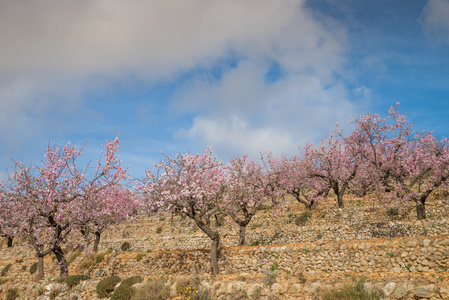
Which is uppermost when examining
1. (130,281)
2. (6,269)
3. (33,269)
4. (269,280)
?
(269,280)

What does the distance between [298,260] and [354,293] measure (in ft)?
23.6

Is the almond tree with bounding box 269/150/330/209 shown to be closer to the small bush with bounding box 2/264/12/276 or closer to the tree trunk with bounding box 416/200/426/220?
the tree trunk with bounding box 416/200/426/220

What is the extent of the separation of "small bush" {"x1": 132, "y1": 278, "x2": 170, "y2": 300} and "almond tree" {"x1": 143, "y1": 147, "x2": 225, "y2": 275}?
12.6 ft

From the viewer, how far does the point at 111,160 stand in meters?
18.0

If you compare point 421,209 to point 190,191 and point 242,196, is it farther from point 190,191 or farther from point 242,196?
point 190,191

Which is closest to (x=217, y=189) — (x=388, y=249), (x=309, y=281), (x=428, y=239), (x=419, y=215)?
(x=309, y=281)

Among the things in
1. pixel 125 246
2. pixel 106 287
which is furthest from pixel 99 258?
pixel 106 287

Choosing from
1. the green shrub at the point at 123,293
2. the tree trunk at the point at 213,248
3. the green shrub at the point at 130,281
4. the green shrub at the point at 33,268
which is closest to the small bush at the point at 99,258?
the green shrub at the point at 33,268

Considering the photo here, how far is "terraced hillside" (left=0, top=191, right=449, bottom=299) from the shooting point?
11453 mm

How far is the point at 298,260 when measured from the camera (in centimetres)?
1673

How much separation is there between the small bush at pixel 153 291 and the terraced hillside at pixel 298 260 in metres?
0.27

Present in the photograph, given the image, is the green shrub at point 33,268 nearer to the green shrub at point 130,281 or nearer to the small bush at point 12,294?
the small bush at point 12,294

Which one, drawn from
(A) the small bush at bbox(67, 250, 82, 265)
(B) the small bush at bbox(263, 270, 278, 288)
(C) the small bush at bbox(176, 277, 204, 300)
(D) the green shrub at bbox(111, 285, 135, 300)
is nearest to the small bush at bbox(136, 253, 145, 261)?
(D) the green shrub at bbox(111, 285, 135, 300)

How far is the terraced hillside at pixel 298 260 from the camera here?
1145 cm
